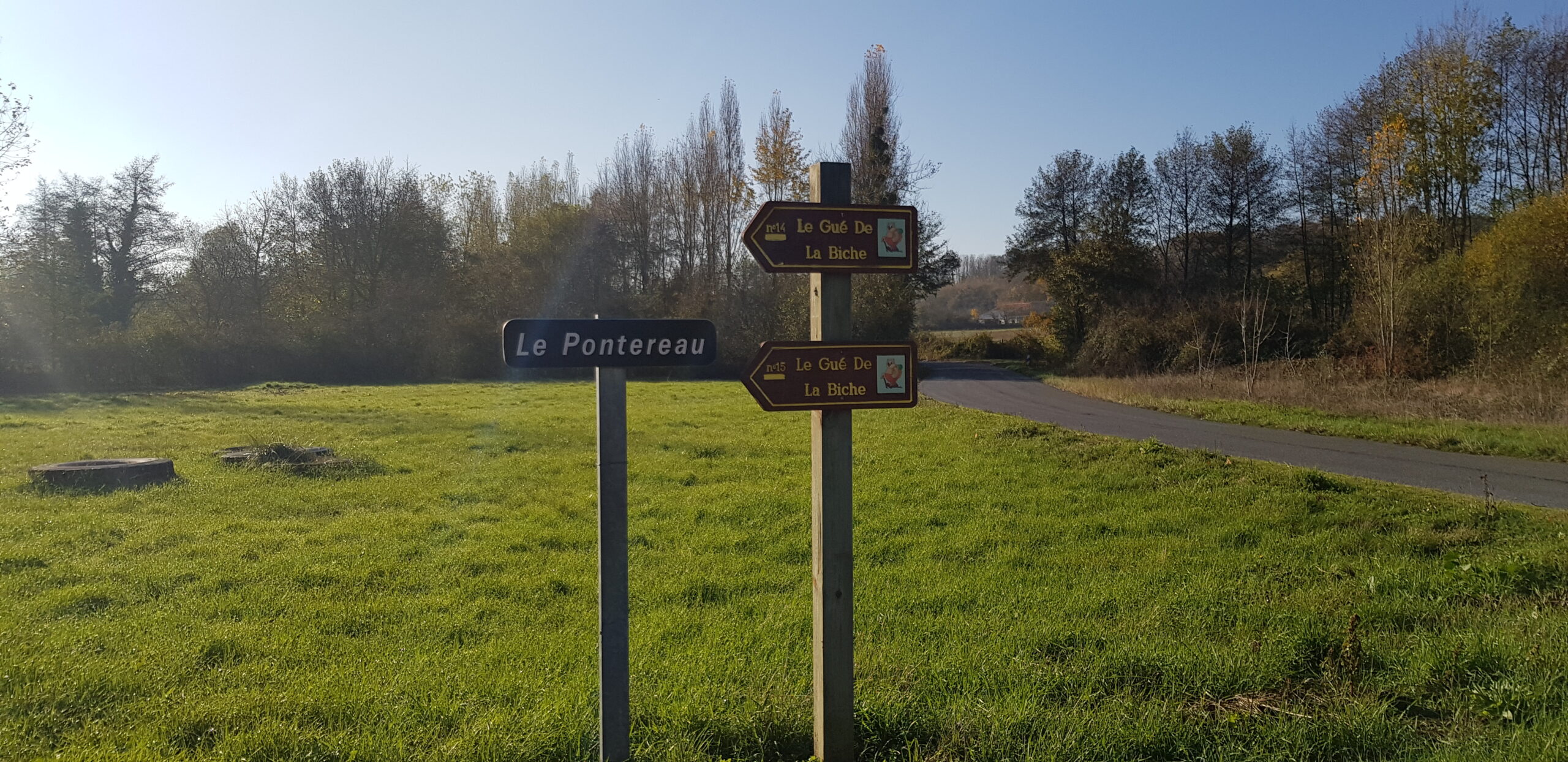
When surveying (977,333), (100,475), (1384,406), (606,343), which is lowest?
(100,475)

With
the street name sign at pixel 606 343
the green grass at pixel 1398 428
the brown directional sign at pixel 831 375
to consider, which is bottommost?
the green grass at pixel 1398 428

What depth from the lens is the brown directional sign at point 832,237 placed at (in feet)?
10.8

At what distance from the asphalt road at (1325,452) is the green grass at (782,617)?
5.11ft

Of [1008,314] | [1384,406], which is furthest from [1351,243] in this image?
[1008,314]

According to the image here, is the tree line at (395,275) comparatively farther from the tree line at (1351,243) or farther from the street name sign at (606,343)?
the street name sign at (606,343)

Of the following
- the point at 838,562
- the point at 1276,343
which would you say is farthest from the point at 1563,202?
the point at 838,562

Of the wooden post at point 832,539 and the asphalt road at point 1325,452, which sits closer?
the wooden post at point 832,539

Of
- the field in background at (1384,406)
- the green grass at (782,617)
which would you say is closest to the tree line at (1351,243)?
the field in background at (1384,406)

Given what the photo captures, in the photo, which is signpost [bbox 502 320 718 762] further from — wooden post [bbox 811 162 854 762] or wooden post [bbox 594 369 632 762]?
wooden post [bbox 811 162 854 762]

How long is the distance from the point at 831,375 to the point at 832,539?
0.66 meters

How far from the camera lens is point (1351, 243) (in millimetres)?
35750

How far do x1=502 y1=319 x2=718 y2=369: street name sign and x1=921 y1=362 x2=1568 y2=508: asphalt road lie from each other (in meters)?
9.92

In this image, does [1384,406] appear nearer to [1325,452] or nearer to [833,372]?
[1325,452]

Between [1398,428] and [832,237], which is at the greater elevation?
[832,237]
